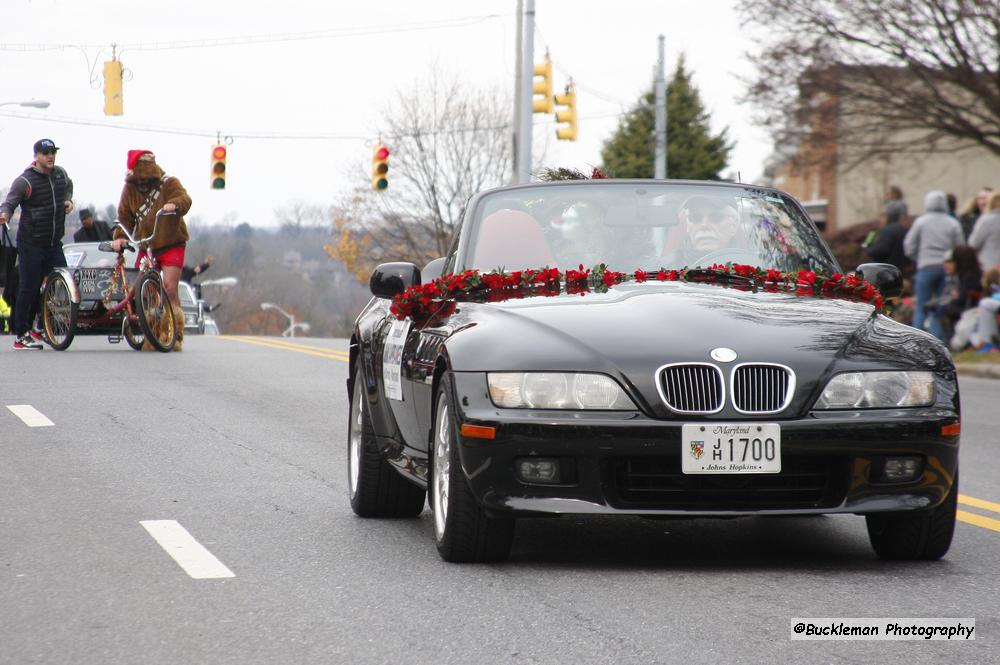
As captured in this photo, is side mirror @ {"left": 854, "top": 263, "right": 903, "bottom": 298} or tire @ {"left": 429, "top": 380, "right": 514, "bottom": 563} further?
side mirror @ {"left": 854, "top": 263, "right": 903, "bottom": 298}

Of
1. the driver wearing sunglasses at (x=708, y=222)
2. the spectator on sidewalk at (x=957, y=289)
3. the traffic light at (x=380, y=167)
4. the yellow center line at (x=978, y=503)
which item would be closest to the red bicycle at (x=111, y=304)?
the spectator on sidewalk at (x=957, y=289)

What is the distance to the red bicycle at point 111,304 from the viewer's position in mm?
17766

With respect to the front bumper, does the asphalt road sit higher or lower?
lower

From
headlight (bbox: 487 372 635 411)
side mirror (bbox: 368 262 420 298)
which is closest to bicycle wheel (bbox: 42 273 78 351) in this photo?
side mirror (bbox: 368 262 420 298)

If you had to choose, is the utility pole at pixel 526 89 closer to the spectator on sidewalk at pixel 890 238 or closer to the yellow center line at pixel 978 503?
Answer: the spectator on sidewalk at pixel 890 238

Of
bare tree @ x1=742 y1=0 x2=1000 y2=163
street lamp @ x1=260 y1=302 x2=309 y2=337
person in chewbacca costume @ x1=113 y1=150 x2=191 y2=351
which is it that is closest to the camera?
person in chewbacca costume @ x1=113 y1=150 x2=191 y2=351

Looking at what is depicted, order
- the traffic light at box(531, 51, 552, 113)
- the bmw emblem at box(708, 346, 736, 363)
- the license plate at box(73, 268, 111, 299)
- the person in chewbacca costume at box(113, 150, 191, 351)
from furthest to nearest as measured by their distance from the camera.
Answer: the traffic light at box(531, 51, 552, 113) → the license plate at box(73, 268, 111, 299) → the person in chewbacca costume at box(113, 150, 191, 351) → the bmw emblem at box(708, 346, 736, 363)

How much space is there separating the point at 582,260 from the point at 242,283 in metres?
114

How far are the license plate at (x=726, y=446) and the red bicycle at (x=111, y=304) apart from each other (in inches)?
497

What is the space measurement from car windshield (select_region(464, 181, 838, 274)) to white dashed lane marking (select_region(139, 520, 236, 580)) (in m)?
1.54

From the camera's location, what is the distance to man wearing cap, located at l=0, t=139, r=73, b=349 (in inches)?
704

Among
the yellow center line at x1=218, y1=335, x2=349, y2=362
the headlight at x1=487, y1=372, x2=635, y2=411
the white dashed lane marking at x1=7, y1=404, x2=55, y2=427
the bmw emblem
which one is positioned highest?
the bmw emblem

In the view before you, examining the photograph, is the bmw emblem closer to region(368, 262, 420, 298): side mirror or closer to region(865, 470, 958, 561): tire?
region(865, 470, 958, 561): tire

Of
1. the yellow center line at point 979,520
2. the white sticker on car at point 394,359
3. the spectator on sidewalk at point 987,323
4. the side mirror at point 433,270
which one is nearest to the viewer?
the white sticker on car at point 394,359
